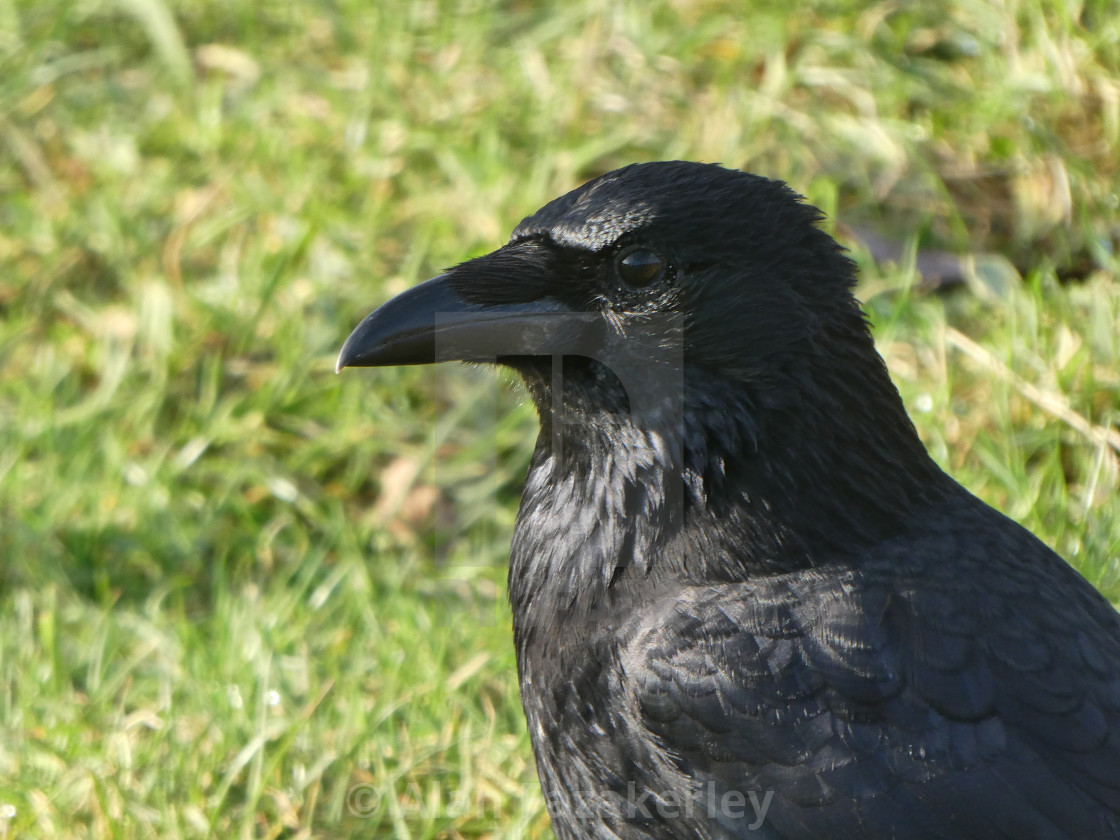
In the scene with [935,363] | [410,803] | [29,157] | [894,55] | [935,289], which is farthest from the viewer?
[29,157]

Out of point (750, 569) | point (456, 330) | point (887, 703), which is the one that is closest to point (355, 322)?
point (456, 330)

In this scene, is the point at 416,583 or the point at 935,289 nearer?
the point at 416,583

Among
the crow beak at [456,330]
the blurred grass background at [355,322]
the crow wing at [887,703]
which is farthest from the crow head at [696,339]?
the blurred grass background at [355,322]

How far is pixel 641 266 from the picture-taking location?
2715 mm

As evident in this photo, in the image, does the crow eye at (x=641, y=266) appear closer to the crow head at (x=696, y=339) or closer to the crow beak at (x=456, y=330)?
the crow head at (x=696, y=339)

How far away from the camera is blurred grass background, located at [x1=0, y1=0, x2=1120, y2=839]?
11.6ft

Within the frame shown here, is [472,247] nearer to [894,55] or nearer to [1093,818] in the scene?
[894,55]

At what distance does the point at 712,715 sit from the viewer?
2617 millimetres

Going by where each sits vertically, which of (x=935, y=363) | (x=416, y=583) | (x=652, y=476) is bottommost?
(x=416, y=583)

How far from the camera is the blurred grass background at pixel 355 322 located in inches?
139

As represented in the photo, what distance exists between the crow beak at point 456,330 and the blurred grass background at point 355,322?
3.31 feet

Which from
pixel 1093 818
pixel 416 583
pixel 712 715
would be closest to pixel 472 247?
pixel 416 583

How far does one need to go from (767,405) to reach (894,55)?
9.43 feet

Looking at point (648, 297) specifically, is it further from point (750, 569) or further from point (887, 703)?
point (887, 703)
